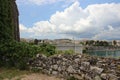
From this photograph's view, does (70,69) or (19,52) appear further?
(19,52)

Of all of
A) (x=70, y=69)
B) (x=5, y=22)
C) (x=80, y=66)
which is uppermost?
(x=5, y=22)

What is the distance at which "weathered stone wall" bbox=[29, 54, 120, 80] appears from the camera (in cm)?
1081

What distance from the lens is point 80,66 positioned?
37.5 ft

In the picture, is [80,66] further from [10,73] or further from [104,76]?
[10,73]

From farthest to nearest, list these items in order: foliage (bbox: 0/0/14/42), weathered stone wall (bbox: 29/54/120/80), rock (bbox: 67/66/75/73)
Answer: foliage (bbox: 0/0/14/42) < rock (bbox: 67/66/75/73) < weathered stone wall (bbox: 29/54/120/80)

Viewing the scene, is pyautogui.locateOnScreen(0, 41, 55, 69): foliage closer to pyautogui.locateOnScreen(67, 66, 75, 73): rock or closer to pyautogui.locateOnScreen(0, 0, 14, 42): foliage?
pyautogui.locateOnScreen(0, 0, 14, 42): foliage

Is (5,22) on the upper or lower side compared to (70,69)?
upper

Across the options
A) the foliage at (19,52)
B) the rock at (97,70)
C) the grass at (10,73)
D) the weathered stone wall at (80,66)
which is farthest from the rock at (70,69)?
the grass at (10,73)

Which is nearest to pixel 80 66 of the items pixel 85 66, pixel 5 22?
pixel 85 66

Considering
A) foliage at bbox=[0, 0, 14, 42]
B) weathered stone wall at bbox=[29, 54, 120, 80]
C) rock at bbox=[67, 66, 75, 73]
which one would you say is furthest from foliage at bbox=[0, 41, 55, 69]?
rock at bbox=[67, 66, 75, 73]

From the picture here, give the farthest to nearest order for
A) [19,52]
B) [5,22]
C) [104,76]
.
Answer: [5,22] → [19,52] → [104,76]

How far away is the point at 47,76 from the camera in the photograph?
12180 mm

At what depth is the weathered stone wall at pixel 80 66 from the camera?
10812 mm

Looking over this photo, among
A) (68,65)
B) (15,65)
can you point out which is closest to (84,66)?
(68,65)
